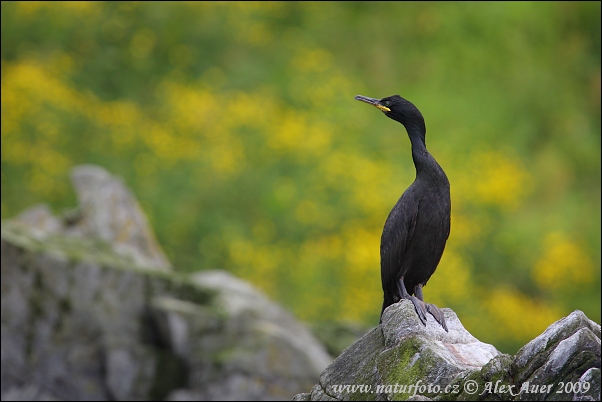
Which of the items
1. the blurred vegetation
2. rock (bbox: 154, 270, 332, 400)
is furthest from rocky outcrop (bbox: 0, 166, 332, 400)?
the blurred vegetation

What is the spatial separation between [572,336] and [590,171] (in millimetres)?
14463

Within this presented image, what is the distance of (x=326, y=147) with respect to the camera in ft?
55.6

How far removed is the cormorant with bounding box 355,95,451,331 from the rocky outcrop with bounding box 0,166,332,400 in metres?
3.15

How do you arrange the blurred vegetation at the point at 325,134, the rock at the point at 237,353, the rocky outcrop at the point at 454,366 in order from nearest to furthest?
the rocky outcrop at the point at 454,366 → the rock at the point at 237,353 → the blurred vegetation at the point at 325,134

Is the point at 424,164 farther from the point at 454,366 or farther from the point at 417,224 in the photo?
the point at 454,366

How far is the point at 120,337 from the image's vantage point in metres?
9.26

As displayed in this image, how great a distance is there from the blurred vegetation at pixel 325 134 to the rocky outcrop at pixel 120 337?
449cm

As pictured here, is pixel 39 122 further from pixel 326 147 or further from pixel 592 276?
pixel 592 276

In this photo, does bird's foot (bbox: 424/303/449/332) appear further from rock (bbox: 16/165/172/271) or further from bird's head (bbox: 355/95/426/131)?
rock (bbox: 16/165/172/271)

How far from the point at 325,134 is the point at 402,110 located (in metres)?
10.7

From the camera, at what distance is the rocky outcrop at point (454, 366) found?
467 cm

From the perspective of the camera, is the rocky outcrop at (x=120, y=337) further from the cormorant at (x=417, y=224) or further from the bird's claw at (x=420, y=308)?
the bird's claw at (x=420, y=308)

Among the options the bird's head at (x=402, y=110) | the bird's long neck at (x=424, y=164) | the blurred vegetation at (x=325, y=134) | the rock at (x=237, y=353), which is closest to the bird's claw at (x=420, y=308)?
the bird's long neck at (x=424, y=164)

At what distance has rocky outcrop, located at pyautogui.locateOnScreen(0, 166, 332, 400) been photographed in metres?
8.95
